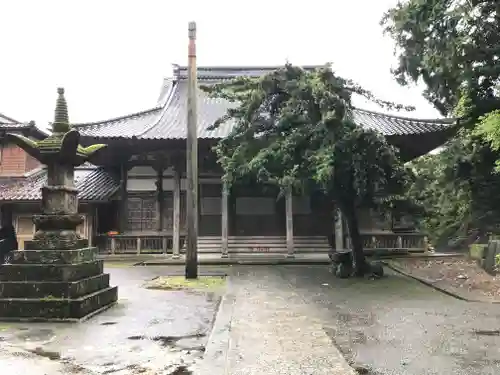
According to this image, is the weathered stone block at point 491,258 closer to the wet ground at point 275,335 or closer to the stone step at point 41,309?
the wet ground at point 275,335

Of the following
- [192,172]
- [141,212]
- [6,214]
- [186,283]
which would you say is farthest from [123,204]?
[186,283]

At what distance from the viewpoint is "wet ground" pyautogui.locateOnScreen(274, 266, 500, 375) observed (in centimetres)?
488

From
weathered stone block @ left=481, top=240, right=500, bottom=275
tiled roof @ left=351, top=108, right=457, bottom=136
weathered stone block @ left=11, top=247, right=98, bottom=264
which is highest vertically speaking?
tiled roof @ left=351, top=108, right=457, bottom=136

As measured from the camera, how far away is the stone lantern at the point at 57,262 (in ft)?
23.6

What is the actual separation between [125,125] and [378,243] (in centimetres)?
1194

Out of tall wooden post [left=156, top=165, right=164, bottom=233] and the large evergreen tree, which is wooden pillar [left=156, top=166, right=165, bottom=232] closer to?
tall wooden post [left=156, top=165, right=164, bottom=233]

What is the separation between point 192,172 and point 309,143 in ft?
10.8

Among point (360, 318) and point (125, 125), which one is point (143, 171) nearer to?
point (125, 125)

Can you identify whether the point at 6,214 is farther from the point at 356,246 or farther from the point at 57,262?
the point at 356,246

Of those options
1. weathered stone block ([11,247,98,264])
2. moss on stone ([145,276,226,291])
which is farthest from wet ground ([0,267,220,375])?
moss on stone ([145,276,226,291])

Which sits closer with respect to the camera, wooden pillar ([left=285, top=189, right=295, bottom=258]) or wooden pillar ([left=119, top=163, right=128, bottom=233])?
wooden pillar ([left=285, top=189, right=295, bottom=258])

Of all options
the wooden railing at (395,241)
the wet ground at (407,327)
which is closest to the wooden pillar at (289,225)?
the wooden railing at (395,241)

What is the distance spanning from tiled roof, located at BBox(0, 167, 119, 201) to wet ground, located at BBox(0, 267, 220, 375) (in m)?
11.9

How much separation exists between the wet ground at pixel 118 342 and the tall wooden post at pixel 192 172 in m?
3.64
